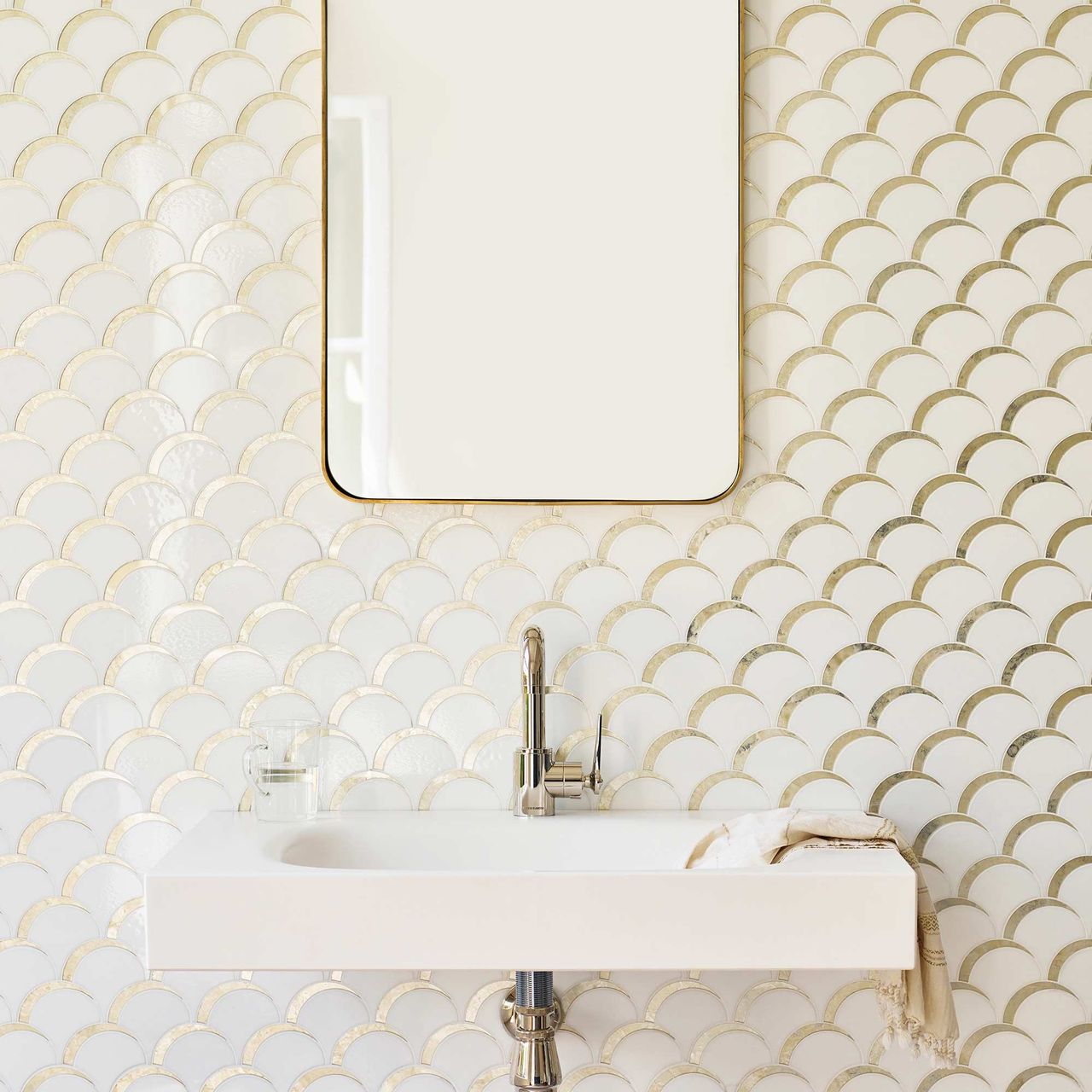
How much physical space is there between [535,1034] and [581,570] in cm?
57

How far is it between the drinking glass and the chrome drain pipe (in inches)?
13.2

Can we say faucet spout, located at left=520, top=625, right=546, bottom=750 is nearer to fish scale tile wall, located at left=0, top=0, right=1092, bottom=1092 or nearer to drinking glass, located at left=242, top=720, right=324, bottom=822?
fish scale tile wall, located at left=0, top=0, right=1092, bottom=1092

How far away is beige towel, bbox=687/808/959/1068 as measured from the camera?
122cm

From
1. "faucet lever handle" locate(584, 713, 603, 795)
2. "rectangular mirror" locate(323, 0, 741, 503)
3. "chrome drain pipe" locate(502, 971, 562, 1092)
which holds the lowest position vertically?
"chrome drain pipe" locate(502, 971, 562, 1092)

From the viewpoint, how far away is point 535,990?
1284mm

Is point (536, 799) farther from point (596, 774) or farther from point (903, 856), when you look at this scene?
point (903, 856)

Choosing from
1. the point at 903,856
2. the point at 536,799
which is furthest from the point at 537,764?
the point at 903,856

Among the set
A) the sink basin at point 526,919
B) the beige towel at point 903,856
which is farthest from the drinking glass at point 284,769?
the beige towel at point 903,856

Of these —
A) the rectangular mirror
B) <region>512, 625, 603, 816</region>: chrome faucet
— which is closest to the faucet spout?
<region>512, 625, 603, 816</region>: chrome faucet

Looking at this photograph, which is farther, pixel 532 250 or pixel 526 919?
pixel 532 250

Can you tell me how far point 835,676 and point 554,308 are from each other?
1.97 feet

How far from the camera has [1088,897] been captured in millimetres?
1412

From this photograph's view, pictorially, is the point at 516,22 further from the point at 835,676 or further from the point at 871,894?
the point at 871,894

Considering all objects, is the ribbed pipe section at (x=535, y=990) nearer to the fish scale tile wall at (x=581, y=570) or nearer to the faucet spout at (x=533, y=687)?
the fish scale tile wall at (x=581, y=570)
